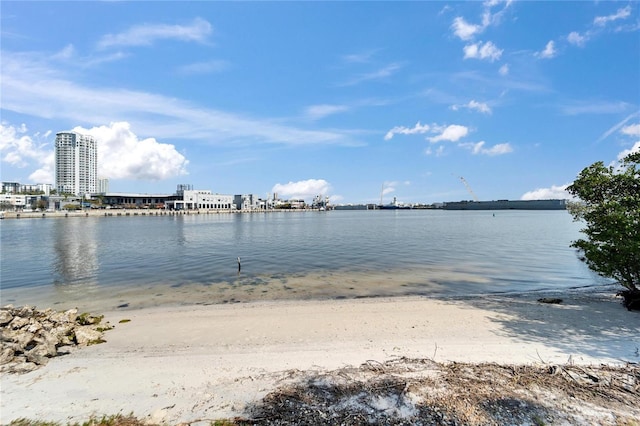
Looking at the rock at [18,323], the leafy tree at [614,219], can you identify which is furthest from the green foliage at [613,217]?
the rock at [18,323]

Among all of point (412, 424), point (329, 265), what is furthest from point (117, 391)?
point (329, 265)

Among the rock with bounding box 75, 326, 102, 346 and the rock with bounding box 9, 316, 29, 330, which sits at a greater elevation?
the rock with bounding box 9, 316, 29, 330

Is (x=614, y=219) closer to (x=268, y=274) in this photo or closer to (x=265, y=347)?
(x=265, y=347)

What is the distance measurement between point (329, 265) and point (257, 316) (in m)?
13.3

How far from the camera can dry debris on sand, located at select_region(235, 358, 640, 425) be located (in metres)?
4.77

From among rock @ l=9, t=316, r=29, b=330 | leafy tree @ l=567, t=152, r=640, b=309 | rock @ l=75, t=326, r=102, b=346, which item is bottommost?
rock @ l=75, t=326, r=102, b=346

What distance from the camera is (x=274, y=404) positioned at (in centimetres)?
524

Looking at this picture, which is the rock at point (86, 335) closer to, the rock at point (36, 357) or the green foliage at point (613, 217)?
the rock at point (36, 357)

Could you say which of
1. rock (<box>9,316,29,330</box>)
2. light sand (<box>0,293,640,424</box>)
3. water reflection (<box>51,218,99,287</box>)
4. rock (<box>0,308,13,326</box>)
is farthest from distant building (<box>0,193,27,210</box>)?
light sand (<box>0,293,640,424</box>)

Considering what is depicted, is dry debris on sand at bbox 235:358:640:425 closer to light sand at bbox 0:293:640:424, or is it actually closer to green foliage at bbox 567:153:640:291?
light sand at bbox 0:293:640:424

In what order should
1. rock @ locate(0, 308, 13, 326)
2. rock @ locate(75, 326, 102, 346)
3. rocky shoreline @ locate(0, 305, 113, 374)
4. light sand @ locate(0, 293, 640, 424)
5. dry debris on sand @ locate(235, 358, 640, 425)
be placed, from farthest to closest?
rock @ locate(75, 326, 102, 346)
rock @ locate(0, 308, 13, 326)
rocky shoreline @ locate(0, 305, 113, 374)
light sand @ locate(0, 293, 640, 424)
dry debris on sand @ locate(235, 358, 640, 425)

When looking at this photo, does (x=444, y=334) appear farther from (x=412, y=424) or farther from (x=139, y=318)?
(x=139, y=318)

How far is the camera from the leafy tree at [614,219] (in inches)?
387

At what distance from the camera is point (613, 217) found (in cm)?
989
